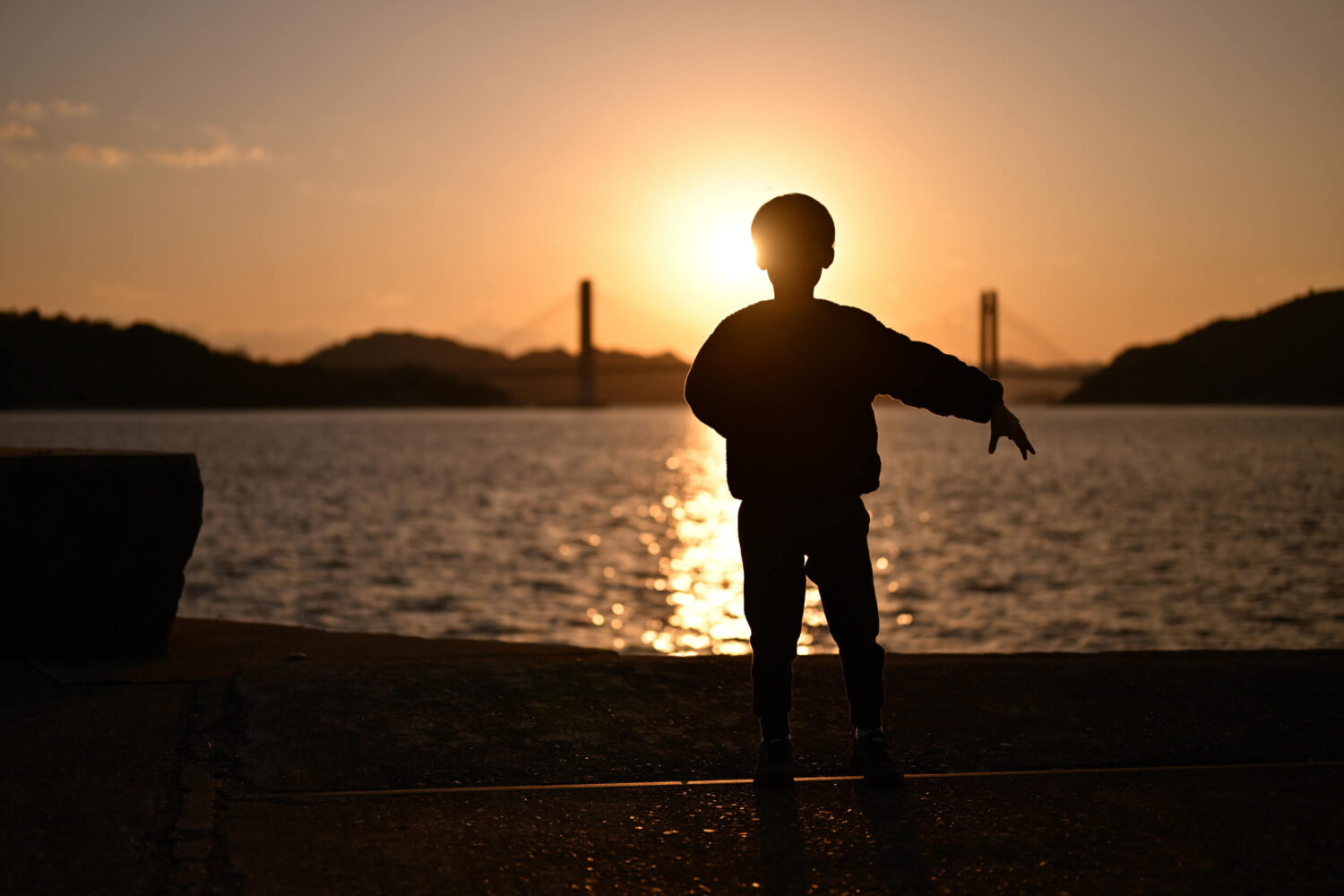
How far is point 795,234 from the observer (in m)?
3.22

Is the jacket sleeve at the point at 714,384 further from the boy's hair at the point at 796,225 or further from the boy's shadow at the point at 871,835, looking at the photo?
the boy's shadow at the point at 871,835

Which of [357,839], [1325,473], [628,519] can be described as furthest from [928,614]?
[1325,473]

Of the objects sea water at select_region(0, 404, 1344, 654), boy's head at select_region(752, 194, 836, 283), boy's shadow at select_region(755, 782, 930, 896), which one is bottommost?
sea water at select_region(0, 404, 1344, 654)

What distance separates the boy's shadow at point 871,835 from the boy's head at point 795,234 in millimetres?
1299

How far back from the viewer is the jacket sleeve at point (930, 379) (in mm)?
3219

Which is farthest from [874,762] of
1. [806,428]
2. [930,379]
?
[930,379]

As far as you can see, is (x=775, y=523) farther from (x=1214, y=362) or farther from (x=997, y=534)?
(x=1214, y=362)

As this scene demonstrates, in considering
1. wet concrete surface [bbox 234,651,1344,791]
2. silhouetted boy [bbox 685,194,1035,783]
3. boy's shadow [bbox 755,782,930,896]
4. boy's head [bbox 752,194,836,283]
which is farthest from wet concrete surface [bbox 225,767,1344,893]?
boy's head [bbox 752,194,836,283]

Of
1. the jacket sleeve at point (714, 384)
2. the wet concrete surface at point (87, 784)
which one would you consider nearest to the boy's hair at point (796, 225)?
the jacket sleeve at point (714, 384)

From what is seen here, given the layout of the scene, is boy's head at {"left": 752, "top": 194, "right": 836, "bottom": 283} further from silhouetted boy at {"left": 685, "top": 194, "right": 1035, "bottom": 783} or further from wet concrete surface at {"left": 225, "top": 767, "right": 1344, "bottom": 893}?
wet concrete surface at {"left": 225, "top": 767, "right": 1344, "bottom": 893}

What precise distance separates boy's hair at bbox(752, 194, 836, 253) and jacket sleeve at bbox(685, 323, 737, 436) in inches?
10.7

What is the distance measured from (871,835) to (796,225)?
147 centimetres

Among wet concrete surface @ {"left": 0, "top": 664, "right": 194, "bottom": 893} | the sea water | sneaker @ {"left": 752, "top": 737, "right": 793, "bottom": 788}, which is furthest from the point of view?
the sea water

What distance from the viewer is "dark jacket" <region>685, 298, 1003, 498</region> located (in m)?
3.19
